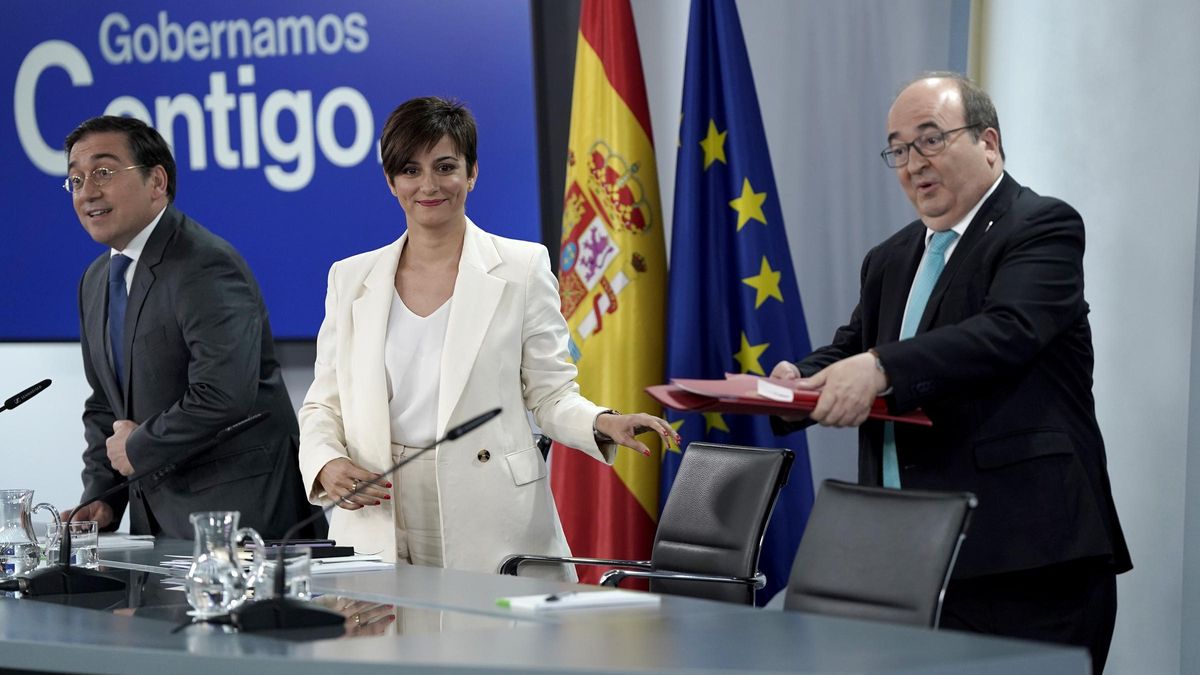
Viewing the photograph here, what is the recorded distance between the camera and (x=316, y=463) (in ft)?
11.8

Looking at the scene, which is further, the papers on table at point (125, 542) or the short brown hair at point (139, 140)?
the short brown hair at point (139, 140)

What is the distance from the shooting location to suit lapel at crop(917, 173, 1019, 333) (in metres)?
3.25

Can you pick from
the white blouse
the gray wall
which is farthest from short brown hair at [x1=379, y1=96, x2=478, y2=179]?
the gray wall

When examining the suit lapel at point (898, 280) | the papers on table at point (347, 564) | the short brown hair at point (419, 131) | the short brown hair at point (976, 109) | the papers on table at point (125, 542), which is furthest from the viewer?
the papers on table at point (125, 542)

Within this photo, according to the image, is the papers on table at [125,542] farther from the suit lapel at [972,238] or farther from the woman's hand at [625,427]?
the suit lapel at [972,238]

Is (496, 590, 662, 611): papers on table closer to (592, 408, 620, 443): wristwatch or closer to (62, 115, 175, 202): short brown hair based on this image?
(592, 408, 620, 443): wristwatch

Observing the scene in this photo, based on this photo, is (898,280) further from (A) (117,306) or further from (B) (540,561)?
(A) (117,306)

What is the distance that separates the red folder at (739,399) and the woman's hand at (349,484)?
0.77 m

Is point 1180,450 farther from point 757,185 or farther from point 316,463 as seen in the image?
point 316,463

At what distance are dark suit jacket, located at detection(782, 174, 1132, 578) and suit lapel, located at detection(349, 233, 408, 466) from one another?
1211 millimetres

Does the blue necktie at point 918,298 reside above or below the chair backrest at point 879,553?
above

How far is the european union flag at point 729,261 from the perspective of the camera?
485cm

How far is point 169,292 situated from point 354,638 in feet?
6.98

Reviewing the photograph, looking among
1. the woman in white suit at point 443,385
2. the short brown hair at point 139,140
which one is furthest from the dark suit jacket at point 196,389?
the woman in white suit at point 443,385
